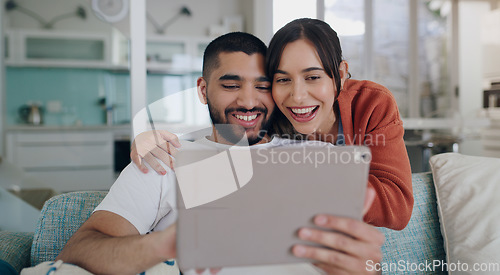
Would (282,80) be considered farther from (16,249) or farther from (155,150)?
(16,249)

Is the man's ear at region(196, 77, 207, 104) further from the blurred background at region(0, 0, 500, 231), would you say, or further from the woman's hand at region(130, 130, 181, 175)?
the blurred background at region(0, 0, 500, 231)

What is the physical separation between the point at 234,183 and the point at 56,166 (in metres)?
3.35

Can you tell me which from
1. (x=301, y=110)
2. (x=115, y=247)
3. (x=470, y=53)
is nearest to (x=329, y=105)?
(x=301, y=110)

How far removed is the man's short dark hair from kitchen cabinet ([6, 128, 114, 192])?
260cm

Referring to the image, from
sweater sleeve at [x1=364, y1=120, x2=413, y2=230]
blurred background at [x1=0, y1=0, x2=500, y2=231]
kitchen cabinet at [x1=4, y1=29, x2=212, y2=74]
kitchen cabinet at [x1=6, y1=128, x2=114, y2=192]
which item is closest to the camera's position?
sweater sleeve at [x1=364, y1=120, x2=413, y2=230]

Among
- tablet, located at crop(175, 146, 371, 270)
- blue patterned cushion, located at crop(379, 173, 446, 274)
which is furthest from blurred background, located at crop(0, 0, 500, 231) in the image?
tablet, located at crop(175, 146, 371, 270)

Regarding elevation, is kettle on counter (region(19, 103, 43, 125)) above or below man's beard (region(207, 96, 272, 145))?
above

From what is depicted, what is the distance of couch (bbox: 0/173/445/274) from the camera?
1165mm

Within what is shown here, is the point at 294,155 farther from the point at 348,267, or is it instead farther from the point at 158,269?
the point at 158,269

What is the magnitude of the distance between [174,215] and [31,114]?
121 inches

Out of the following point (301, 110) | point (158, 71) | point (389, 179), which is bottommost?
point (389, 179)

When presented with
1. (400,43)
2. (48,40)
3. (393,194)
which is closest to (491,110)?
(400,43)

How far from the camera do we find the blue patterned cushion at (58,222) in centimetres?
117

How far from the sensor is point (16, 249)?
3.77ft
